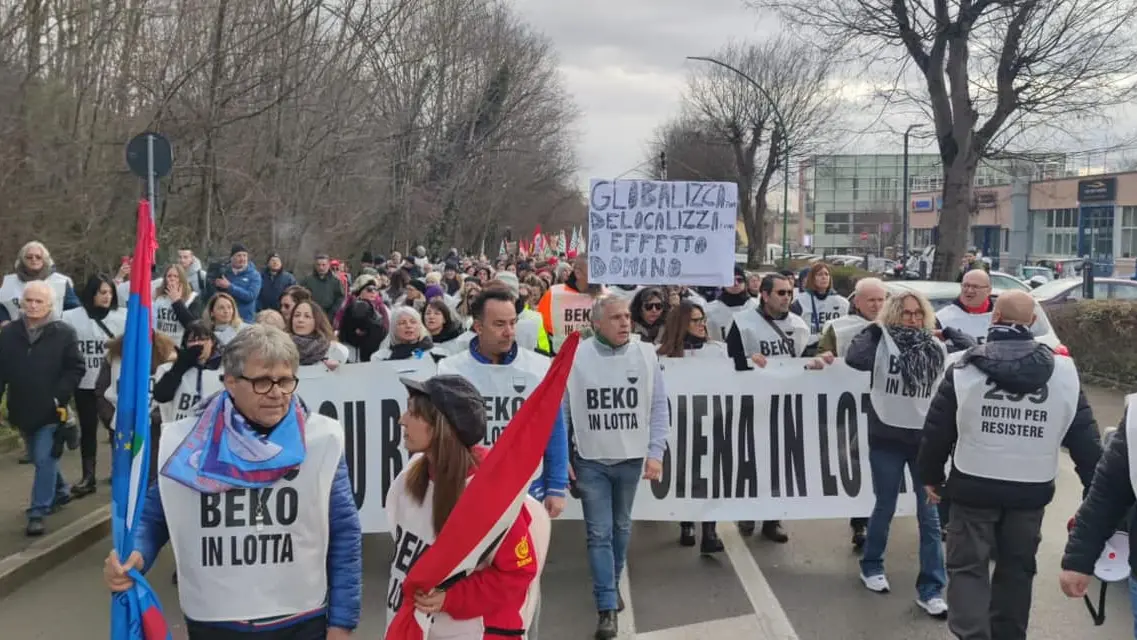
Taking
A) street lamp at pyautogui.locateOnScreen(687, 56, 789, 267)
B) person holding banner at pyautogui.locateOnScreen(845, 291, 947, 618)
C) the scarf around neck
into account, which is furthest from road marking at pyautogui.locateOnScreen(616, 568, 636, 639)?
street lamp at pyautogui.locateOnScreen(687, 56, 789, 267)

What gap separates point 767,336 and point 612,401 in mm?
2329

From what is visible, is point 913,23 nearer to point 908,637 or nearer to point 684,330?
A: point 684,330

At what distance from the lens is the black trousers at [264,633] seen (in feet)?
9.87

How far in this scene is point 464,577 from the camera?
2.83 metres

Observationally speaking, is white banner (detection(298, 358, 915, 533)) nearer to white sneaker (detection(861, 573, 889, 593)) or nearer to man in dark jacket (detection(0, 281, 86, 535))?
white sneaker (detection(861, 573, 889, 593))

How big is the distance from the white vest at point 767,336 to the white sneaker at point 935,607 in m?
2.19

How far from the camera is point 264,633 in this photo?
119 inches

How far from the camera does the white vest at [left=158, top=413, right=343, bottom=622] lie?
2965 mm

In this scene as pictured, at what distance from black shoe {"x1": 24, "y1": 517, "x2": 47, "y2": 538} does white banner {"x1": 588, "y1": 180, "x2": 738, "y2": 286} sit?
413cm

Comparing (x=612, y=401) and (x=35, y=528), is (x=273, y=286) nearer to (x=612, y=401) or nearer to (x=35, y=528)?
(x=35, y=528)

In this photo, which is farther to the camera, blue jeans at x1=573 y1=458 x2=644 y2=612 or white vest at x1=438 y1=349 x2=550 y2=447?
blue jeans at x1=573 y1=458 x2=644 y2=612

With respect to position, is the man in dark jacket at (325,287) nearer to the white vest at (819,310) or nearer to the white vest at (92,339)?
the white vest at (92,339)

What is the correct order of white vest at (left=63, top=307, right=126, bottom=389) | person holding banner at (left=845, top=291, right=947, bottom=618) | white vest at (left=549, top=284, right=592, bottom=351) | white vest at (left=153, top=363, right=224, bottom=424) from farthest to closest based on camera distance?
1. white vest at (left=549, top=284, right=592, bottom=351)
2. white vest at (left=63, top=307, right=126, bottom=389)
3. white vest at (left=153, top=363, right=224, bottom=424)
4. person holding banner at (left=845, top=291, right=947, bottom=618)

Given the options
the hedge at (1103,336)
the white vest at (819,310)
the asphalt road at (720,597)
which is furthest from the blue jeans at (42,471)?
the hedge at (1103,336)
